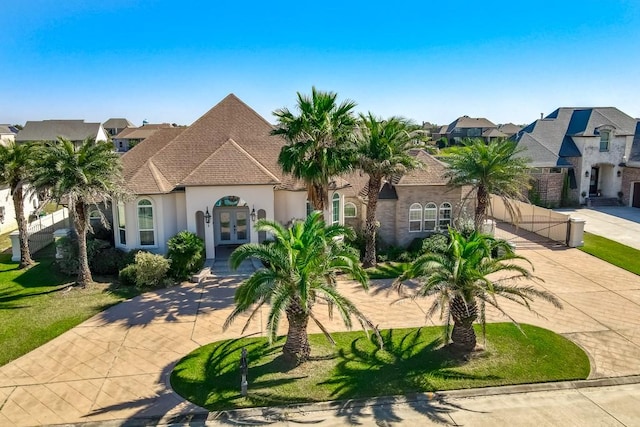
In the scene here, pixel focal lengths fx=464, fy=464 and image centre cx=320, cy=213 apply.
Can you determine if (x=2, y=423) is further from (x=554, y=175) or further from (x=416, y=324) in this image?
(x=554, y=175)

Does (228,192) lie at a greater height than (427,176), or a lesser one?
lesser

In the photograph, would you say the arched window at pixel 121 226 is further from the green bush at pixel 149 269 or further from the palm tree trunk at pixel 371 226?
the palm tree trunk at pixel 371 226

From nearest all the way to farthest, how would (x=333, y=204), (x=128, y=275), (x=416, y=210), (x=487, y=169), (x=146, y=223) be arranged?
(x=128, y=275)
(x=487, y=169)
(x=146, y=223)
(x=333, y=204)
(x=416, y=210)

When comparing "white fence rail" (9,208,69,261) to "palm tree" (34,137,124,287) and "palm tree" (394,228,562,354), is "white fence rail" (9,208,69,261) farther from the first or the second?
"palm tree" (394,228,562,354)

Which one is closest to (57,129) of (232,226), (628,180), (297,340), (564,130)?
(232,226)

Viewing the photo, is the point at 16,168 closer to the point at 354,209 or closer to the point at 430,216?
the point at 354,209
